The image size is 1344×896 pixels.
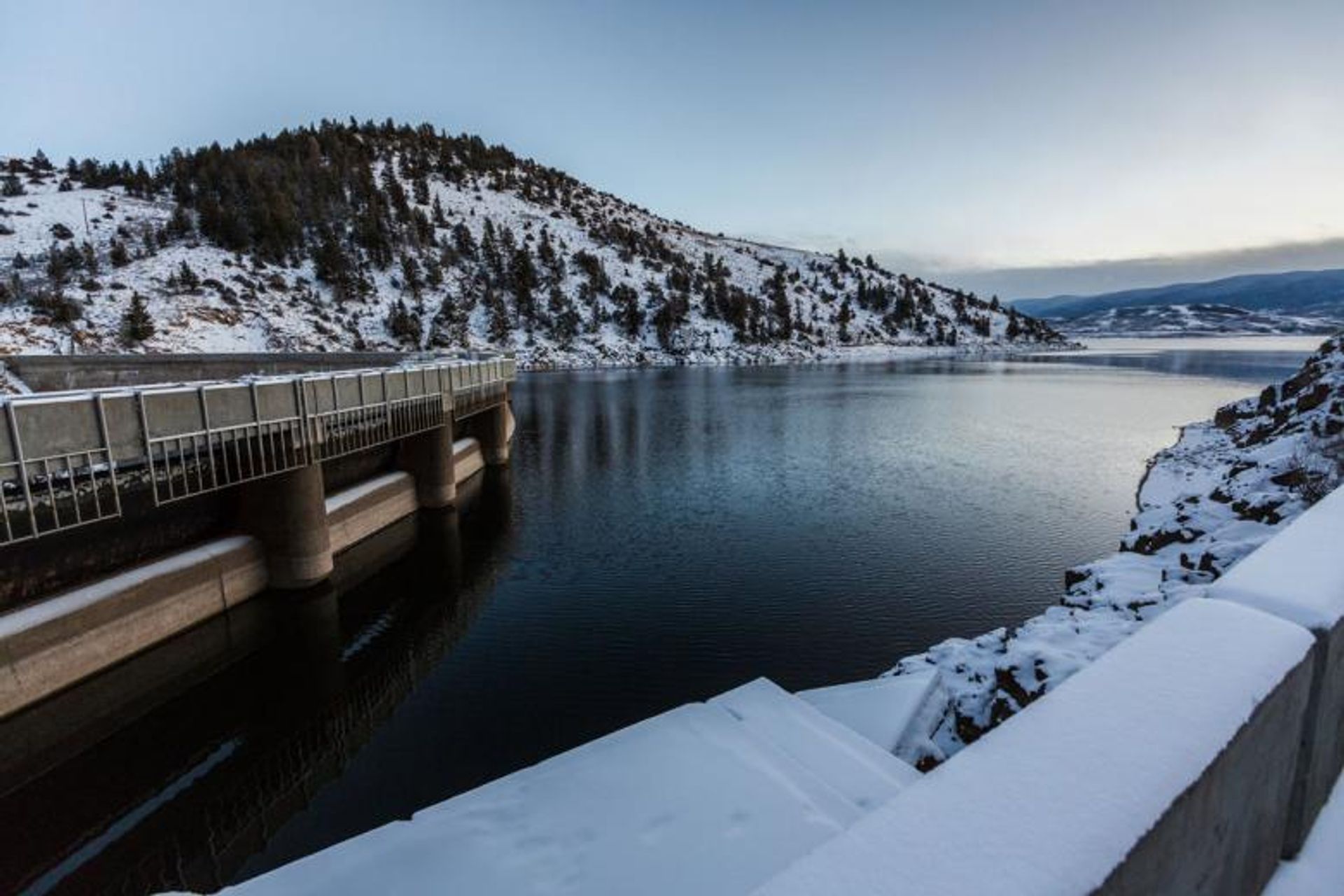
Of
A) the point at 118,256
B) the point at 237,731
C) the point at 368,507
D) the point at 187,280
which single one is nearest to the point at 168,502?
the point at 237,731

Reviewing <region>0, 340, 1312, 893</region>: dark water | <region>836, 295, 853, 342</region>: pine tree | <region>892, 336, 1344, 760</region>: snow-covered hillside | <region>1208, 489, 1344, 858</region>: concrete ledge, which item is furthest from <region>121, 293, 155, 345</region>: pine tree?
<region>836, 295, 853, 342</region>: pine tree

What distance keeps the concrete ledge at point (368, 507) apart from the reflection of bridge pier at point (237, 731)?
5.41 feet

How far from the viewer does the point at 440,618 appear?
19406 mm

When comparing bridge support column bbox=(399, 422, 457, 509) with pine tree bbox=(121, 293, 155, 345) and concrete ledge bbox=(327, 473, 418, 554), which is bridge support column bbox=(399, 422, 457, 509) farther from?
pine tree bbox=(121, 293, 155, 345)

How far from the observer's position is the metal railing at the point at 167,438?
13289 mm

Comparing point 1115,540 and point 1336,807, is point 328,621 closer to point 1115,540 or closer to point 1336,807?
point 1336,807

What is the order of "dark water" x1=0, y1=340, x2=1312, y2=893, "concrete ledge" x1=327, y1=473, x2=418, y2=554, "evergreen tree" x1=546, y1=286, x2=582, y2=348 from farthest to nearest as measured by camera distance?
"evergreen tree" x1=546, y1=286, x2=582, y2=348
"concrete ledge" x1=327, y1=473, x2=418, y2=554
"dark water" x1=0, y1=340, x2=1312, y2=893

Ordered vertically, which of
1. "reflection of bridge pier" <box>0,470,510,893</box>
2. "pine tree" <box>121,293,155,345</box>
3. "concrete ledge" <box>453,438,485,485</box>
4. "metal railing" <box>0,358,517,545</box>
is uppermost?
"pine tree" <box>121,293,155,345</box>

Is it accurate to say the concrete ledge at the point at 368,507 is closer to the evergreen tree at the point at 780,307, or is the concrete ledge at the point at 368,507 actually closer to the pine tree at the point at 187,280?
the pine tree at the point at 187,280

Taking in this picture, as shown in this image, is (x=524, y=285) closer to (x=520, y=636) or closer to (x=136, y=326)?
(x=136, y=326)

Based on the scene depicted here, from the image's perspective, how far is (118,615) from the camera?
1537 centimetres

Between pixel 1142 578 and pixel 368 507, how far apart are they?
23608mm

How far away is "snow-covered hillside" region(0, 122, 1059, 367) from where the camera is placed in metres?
79.5

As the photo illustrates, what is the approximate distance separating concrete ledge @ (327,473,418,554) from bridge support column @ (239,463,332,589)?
5.83 ft
